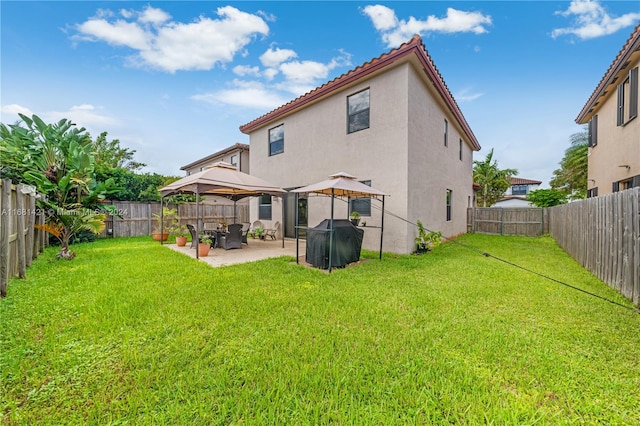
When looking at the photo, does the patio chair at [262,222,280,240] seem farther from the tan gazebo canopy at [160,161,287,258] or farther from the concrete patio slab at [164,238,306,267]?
the tan gazebo canopy at [160,161,287,258]

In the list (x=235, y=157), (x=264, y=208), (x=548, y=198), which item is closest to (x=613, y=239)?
(x=264, y=208)

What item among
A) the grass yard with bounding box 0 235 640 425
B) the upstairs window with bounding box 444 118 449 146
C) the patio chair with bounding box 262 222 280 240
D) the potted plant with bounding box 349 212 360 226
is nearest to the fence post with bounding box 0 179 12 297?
the grass yard with bounding box 0 235 640 425

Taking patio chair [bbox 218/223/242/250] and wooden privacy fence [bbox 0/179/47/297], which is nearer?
wooden privacy fence [bbox 0/179/47/297]

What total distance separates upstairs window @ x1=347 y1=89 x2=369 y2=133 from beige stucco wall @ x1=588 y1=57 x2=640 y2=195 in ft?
25.7

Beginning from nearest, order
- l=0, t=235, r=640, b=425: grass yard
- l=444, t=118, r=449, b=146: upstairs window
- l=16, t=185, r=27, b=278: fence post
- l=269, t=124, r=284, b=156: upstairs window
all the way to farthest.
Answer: l=0, t=235, r=640, b=425: grass yard
l=16, t=185, r=27, b=278: fence post
l=444, t=118, r=449, b=146: upstairs window
l=269, t=124, r=284, b=156: upstairs window

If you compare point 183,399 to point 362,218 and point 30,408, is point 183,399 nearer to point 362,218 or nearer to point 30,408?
point 30,408

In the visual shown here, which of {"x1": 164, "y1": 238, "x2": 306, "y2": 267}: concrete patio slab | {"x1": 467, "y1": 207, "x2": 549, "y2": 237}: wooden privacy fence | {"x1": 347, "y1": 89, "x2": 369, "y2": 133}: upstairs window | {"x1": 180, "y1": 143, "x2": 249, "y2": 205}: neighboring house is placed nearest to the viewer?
{"x1": 164, "y1": 238, "x2": 306, "y2": 267}: concrete patio slab

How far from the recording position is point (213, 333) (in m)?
3.14

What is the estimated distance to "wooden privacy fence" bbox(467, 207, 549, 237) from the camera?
46.1 feet

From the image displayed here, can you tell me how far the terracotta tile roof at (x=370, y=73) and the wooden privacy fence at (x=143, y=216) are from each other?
5.47 metres

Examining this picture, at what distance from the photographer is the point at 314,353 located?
9.00 ft

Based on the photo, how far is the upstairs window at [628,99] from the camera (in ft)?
24.7

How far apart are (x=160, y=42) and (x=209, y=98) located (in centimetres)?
380

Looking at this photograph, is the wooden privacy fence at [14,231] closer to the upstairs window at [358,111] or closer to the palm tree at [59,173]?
the palm tree at [59,173]
